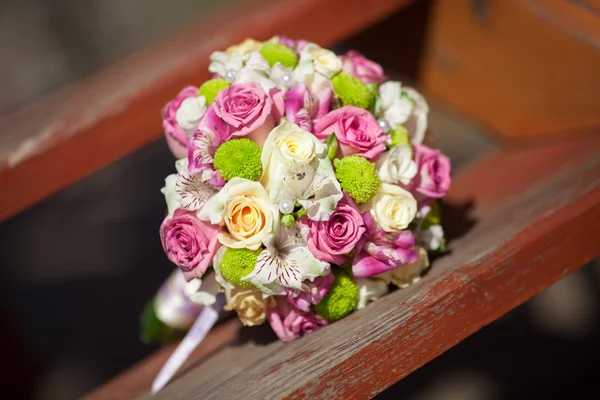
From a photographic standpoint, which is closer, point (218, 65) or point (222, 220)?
point (222, 220)

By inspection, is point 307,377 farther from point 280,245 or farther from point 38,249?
point 38,249

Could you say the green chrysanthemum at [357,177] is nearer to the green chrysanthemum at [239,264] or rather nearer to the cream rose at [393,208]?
the cream rose at [393,208]

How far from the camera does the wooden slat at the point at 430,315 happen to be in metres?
0.70

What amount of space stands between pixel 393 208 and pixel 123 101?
59cm

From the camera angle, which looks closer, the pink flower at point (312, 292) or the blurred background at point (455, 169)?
the pink flower at point (312, 292)

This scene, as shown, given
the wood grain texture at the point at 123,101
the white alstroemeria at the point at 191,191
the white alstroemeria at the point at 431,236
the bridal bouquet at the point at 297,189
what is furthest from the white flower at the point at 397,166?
the wood grain texture at the point at 123,101

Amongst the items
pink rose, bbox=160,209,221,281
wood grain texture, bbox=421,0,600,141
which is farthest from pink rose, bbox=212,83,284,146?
wood grain texture, bbox=421,0,600,141

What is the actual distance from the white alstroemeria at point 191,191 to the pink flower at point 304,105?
13 centimetres

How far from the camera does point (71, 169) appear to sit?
112 centimetres

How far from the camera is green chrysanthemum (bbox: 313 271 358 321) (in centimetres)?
80

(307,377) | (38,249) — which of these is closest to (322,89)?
(307,377)

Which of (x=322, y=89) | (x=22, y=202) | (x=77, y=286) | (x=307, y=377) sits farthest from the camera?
(x=77, y=286)

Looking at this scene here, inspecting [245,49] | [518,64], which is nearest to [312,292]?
[245,49]

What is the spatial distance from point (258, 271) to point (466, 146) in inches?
47.9
